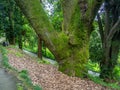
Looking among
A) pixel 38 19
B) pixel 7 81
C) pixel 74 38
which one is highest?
pixel 38 19

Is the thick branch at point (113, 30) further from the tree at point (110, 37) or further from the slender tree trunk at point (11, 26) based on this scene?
the slender tree trunk at point (11, 26)

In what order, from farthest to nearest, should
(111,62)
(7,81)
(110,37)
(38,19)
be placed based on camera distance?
A: (111,62) < (110,37) < (38,19) < (7,81)

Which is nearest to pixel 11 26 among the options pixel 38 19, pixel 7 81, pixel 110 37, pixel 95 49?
pixel 95 49

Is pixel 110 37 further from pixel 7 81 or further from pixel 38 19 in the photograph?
pixel 7 81

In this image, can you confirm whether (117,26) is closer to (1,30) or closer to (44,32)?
(44,32)

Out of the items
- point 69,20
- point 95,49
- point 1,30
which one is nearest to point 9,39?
point 1,30

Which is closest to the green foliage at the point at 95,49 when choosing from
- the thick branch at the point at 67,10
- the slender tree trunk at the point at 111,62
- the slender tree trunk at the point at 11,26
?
the slender tree trunk at the point at 111,62

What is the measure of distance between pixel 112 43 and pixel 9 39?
14782mm

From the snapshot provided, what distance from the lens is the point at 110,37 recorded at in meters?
13.2

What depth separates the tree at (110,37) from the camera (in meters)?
13.1

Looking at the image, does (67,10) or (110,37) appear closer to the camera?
(67,10)

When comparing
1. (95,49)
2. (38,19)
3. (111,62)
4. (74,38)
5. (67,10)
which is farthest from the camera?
(95,49)

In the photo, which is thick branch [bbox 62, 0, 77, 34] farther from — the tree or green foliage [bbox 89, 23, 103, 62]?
green foliage [bbox 89, 23, 103, 62]

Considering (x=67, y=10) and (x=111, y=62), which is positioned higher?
(x=67, y=10)
